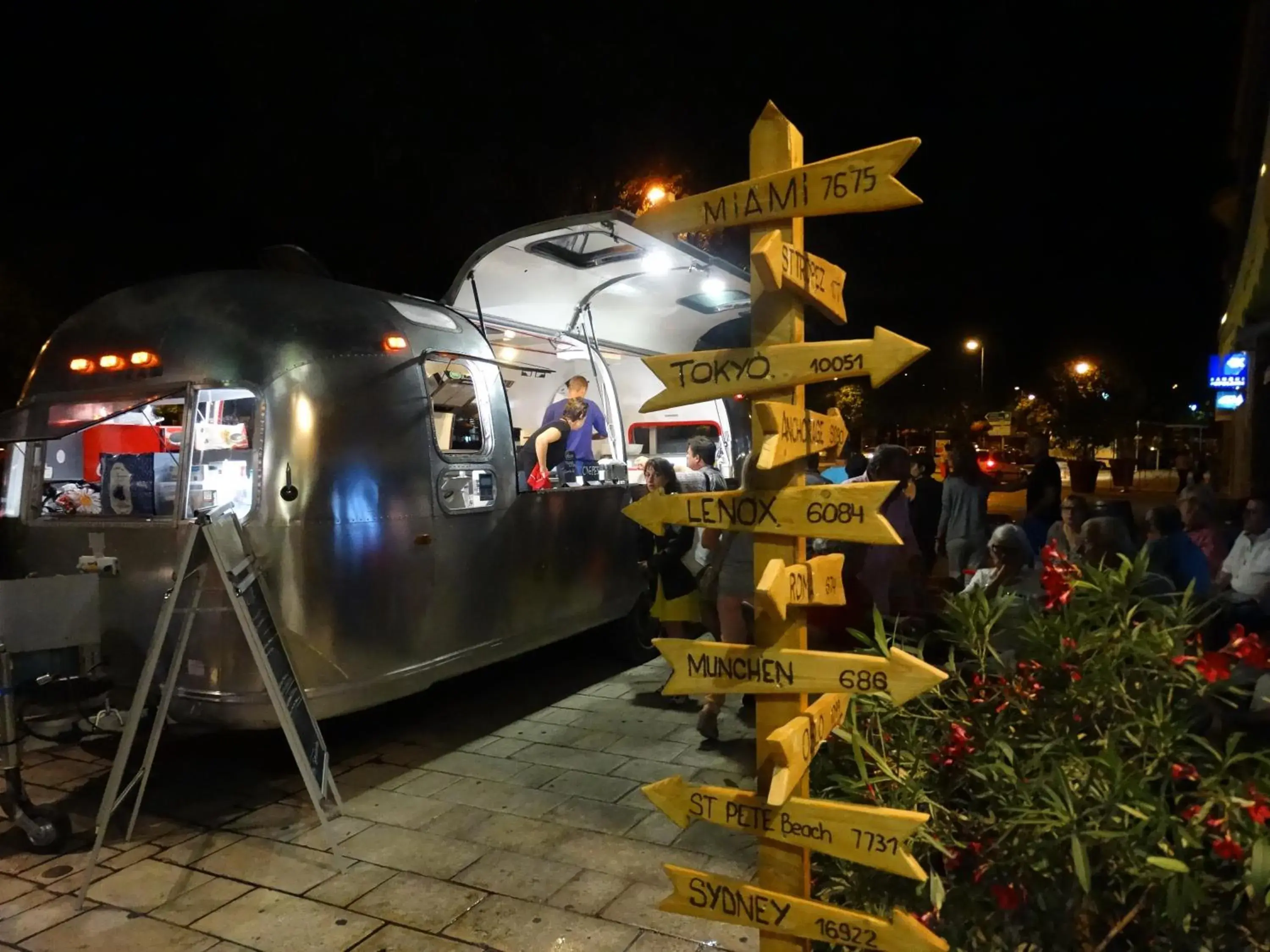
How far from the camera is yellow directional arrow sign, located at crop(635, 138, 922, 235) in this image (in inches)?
99.0

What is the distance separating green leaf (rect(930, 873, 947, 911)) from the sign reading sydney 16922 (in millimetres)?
14195

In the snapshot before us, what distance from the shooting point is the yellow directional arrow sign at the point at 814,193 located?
251 cm

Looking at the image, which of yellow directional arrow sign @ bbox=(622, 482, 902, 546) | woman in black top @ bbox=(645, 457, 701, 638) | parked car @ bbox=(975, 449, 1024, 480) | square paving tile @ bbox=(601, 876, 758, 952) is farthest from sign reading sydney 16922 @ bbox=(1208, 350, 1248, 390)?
yellow directional arrow sign @ bbox=(622, 482, 902, 546)

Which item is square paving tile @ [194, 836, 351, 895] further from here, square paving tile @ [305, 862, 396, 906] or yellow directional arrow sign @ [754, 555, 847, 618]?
yellow directional arrow sign @ [754, 555, 847, 618]

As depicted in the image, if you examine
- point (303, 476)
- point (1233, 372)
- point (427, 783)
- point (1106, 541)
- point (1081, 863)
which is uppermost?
point (1233, 372)

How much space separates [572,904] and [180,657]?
7.05 feet

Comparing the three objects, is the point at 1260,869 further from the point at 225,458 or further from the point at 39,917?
the point at 225,458

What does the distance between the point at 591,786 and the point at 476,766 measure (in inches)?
31.5

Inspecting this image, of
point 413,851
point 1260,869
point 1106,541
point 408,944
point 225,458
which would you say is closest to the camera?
point 1260,869

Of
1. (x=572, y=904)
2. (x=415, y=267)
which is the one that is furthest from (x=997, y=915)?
(x=415, y=267)

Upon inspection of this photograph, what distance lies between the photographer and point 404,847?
4430 mm

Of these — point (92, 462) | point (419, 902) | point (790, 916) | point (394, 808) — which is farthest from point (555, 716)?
point (790, 916)

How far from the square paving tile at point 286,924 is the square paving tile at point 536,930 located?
1.34ft

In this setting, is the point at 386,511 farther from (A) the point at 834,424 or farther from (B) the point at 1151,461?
(B) the point at 1151,461
